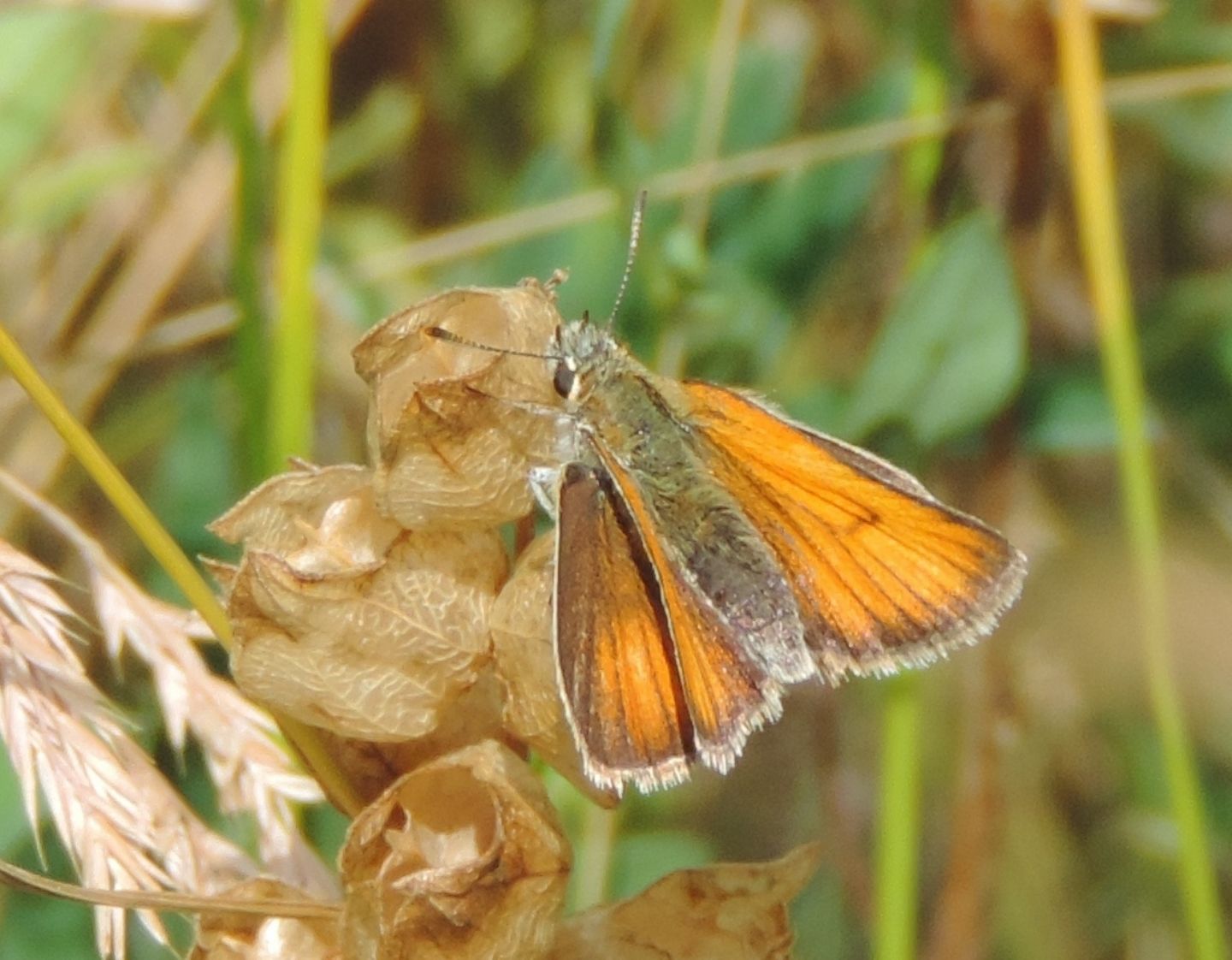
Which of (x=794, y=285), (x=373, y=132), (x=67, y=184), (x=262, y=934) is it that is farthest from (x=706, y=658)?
(x=373, y=132)

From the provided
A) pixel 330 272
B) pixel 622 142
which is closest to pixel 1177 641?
pixel 622 142

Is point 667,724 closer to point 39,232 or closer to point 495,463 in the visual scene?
point 495,463

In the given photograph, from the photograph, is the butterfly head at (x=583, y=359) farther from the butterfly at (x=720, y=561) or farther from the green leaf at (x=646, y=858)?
the green leaf at (x=646, y=858)

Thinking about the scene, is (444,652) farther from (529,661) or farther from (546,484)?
(546,484)

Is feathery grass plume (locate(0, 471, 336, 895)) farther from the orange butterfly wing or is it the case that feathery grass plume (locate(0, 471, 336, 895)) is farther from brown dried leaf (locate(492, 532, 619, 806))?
the orange butterfly wing

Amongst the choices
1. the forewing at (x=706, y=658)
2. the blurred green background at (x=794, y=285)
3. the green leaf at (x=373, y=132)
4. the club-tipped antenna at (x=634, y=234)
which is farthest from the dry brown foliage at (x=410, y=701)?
the green leaf at (x=373, y=132)

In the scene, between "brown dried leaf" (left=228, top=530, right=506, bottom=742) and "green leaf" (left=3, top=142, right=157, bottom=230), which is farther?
"green leaf" (left=3, top=142, right=157, bottom=230)

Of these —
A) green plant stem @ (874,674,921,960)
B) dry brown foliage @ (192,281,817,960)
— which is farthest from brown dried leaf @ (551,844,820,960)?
green plant stem @ (874,674,921,960)
